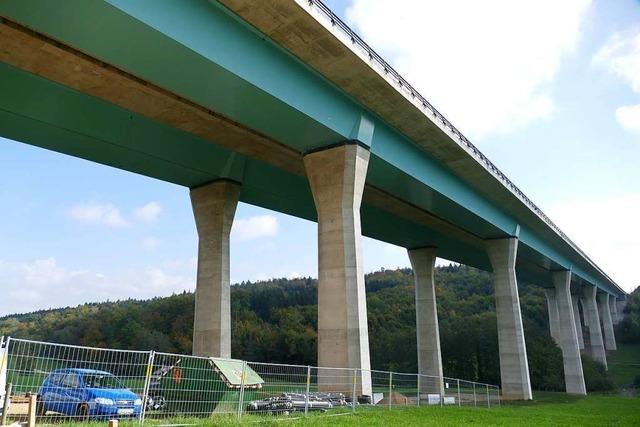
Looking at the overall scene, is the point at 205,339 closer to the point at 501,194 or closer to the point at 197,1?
the point at 197,1

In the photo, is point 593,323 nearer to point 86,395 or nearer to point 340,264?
point 340,264

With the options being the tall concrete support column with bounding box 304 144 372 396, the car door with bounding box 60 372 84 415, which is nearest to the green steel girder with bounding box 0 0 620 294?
the tall concrete support column with bounding box 304 144 372 396

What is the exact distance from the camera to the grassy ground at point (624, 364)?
73000 millimetres

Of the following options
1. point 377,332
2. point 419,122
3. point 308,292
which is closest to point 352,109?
point 419,122

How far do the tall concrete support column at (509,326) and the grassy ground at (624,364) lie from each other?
4005 cm

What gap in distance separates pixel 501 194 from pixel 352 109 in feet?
57.8

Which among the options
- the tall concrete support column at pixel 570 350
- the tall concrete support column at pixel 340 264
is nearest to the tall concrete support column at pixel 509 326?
the tall concrete support column at pixel 570 350

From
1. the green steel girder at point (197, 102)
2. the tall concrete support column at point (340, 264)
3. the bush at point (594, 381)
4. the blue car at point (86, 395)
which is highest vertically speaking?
the green steel girder at point (197, 102)

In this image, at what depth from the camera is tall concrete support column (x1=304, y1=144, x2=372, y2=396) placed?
19578 mm

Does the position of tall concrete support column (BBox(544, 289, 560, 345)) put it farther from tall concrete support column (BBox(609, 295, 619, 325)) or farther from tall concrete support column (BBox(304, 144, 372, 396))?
tall concrete support column (BBox(304, 144, 372, 396))

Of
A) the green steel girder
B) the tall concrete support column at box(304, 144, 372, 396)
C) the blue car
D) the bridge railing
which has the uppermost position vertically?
the bridge railing

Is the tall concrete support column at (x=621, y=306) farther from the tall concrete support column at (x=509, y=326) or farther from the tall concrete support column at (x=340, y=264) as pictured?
the tall concrete support column at (x=340, y=264)

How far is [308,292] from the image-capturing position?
405 ft

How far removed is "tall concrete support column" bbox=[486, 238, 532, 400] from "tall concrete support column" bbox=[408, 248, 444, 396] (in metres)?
5.02
